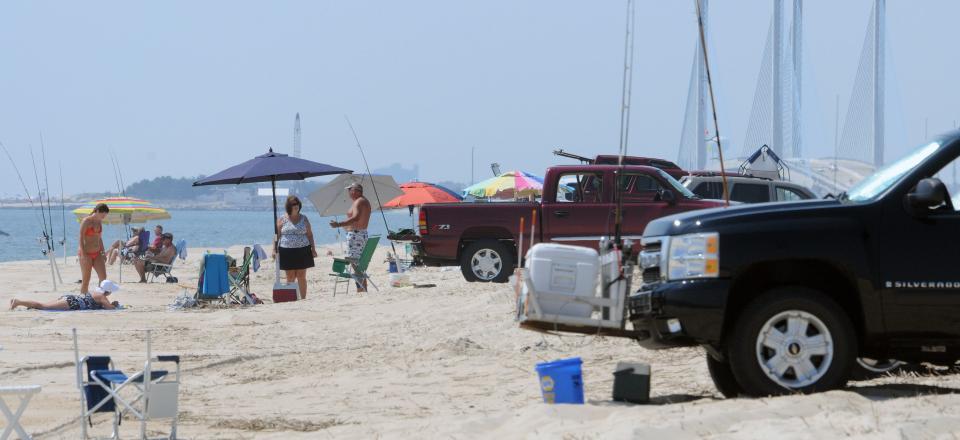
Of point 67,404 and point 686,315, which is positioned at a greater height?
point 686,315

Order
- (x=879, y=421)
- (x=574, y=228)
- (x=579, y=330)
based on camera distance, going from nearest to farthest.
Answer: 1. (x=879, y=421)
2. (x=579, y=330)
3. (x=574, y=228)

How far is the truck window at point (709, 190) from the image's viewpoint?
20417mm

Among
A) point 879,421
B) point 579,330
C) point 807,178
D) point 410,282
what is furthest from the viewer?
point 807,178

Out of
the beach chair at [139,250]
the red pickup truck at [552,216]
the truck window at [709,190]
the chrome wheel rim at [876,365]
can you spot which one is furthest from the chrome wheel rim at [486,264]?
the beach chair at [139,250]

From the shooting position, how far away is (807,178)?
34.4 metres

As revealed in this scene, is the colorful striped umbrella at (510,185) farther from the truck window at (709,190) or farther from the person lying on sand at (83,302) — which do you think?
the person lying on sand at (83,302)

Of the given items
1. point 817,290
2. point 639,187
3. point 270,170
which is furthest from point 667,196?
point 817,290

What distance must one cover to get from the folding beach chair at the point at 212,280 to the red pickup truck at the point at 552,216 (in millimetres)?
2620

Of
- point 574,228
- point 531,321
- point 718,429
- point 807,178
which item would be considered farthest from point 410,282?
point 807,178

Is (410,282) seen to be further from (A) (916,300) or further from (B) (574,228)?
(A) (916,300)

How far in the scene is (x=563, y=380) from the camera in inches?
318

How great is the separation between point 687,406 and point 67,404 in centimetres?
488

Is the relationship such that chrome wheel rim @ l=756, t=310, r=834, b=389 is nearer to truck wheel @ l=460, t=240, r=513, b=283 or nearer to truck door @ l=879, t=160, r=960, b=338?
truck door @ l=879, t=160, r=960, b=338

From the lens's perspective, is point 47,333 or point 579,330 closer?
point 579,330
